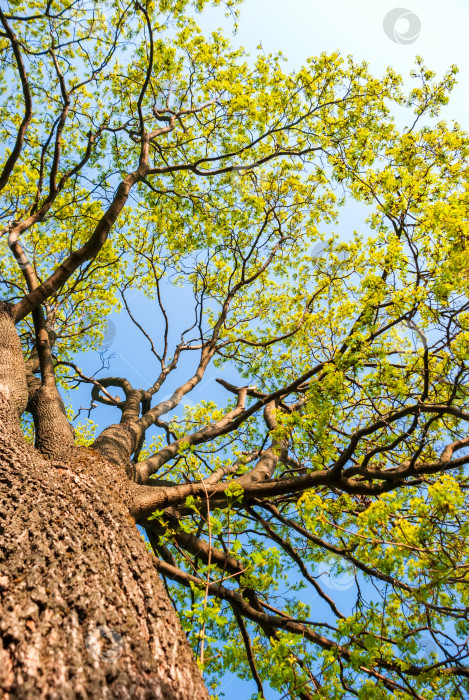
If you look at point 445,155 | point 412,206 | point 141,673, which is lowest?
point 141,673

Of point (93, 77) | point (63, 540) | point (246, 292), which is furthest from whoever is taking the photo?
point (246, 292)

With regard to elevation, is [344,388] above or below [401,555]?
above

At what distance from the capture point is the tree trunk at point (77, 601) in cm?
160

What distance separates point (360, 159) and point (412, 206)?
277cm

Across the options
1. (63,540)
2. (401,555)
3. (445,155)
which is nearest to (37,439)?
(63,540)

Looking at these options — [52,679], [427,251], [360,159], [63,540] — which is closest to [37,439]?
[63,540]

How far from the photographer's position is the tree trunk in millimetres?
1602

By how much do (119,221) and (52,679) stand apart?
31.6ft

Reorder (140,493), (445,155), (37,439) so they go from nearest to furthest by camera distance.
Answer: (140,493)
(37,439)
(445,155)

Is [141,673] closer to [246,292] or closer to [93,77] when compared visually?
[93,77]

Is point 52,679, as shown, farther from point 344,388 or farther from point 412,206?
point 412,206

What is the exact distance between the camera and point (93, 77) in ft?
23.7

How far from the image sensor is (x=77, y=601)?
6.44ft

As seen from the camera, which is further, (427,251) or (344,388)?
(427,251)
